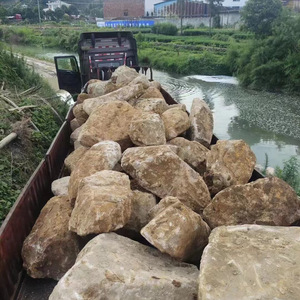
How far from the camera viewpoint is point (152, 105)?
4312 mm

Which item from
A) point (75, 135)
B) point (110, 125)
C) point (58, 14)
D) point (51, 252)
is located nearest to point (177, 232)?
point (51, 252)

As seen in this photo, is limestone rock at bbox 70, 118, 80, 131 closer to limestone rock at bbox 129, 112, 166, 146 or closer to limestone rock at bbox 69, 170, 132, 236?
limestone rock at bbox 129, 112, 166, 146

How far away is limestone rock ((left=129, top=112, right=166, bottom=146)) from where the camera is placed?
3.20 meters

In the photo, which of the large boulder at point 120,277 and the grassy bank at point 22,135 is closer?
the large boulder at point 120,277

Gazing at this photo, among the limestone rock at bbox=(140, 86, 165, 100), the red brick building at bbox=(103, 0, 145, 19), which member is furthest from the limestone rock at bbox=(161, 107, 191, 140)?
the red brick building at bbox=(103, 0, 145, 19)

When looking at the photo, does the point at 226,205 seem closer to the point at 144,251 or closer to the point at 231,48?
the point at 144,251

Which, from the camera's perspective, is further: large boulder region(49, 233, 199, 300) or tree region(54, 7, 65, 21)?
tree region(54, 7, 65, 21)

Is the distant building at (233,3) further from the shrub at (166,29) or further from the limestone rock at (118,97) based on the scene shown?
the limestone rock at (118,97)

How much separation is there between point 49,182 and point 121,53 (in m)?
6.32

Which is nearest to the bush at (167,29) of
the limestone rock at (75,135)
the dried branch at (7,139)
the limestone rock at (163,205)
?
the dried branch at (7,139)

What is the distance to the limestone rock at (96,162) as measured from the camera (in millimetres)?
2801

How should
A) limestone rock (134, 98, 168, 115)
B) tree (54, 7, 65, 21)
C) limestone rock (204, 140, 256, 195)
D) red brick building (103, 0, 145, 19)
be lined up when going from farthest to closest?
tree (54, 7, 65, 21), red brick building (103, 0, 145, 19), limestone rock (134, 98, 168, 115), limestone rock (204, 140, 256, 195)

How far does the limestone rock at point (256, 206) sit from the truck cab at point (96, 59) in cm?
677

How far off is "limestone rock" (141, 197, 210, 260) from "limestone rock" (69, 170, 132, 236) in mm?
219
